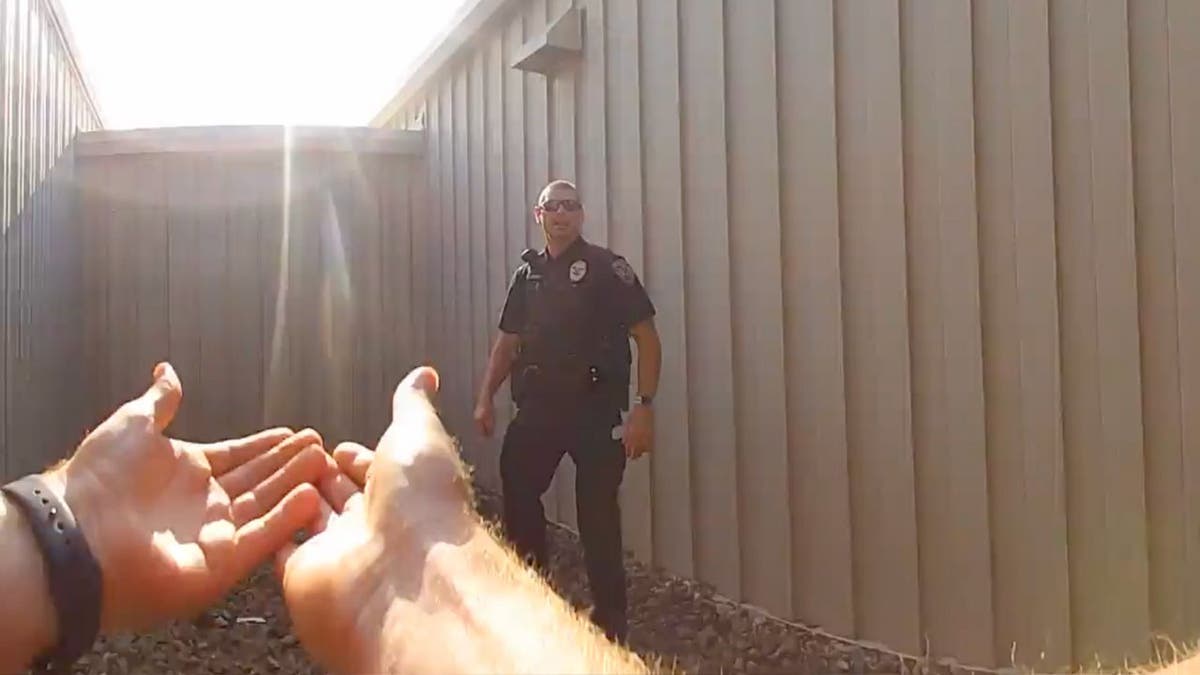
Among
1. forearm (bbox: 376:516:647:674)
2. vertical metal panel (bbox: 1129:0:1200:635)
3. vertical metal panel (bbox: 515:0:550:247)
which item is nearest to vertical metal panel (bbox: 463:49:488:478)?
vertical metal panel (bbox: 515:0:550:247)

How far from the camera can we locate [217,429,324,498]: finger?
5.62 ft

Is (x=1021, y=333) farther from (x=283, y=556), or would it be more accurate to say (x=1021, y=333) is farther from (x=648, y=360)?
(x=283, y=556)

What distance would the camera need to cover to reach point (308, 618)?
4.28ft

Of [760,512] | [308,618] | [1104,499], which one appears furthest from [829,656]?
[308,618]

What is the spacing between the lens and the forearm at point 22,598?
4.15ft

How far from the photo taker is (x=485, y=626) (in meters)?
1.02

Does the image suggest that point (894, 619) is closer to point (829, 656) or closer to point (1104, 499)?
point (829, 656)

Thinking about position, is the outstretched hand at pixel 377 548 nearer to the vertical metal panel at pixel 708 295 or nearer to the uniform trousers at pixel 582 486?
the uniform trousers at pixel 582 486

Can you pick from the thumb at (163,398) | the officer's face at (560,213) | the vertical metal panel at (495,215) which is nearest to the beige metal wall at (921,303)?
the officer's face at (560,213)

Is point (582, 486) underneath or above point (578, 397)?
underneath

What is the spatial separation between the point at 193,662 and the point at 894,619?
2158 millimetres

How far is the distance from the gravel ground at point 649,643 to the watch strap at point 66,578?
6.84ft

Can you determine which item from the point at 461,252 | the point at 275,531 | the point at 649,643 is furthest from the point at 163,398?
the point at 461,252

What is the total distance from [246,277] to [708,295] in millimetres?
3547
